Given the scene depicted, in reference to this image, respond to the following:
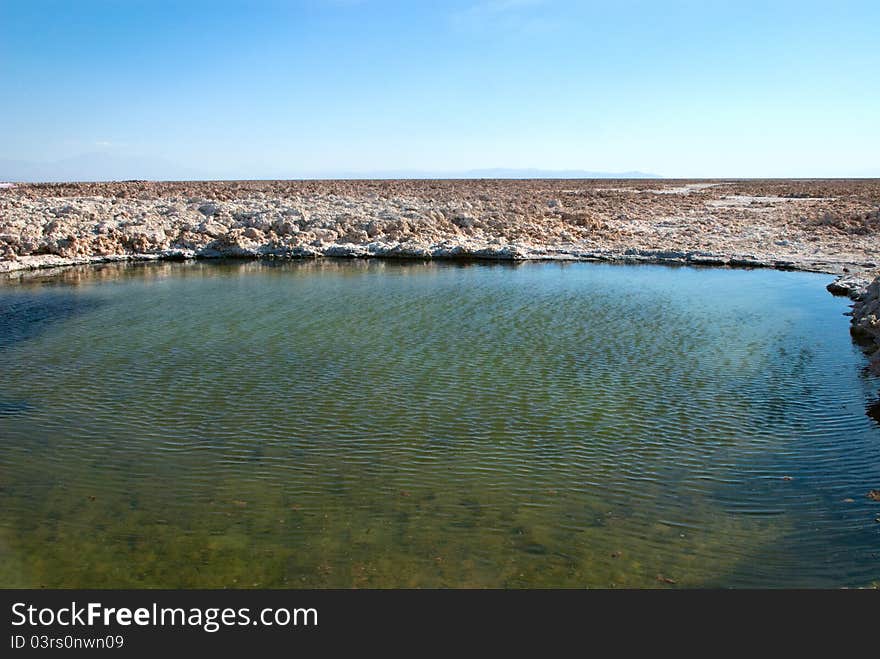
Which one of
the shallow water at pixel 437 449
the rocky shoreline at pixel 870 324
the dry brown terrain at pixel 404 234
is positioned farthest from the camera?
the dry brown terrain at pixel 404 234

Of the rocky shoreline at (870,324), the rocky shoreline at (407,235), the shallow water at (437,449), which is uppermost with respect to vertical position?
the rocky shoreline at (407,235)

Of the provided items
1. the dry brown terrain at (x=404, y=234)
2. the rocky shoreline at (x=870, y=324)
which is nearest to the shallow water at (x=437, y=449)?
the rocky shoreline at (x=870, y=324)

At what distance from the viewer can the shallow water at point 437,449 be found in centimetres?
609

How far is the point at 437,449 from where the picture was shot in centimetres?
832

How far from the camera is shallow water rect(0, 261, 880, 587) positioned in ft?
20.0

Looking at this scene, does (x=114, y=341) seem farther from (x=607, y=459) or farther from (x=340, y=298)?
(x=607, y=459)

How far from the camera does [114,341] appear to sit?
13.2 meters

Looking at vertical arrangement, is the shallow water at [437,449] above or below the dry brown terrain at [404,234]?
below

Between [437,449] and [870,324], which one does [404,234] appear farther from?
[437,449]

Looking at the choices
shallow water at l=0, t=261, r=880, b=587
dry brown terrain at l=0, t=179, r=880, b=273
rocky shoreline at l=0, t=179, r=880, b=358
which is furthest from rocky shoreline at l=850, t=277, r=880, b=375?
dry brown terrain at l=0, t=179, r=880, b=273

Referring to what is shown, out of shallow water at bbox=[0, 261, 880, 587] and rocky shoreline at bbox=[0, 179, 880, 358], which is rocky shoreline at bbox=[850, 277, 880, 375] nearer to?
shallow water at bbox=[0, 261, 880, 587]

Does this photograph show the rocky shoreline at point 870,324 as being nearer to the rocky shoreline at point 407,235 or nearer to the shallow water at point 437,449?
the shallow water at point 437,449

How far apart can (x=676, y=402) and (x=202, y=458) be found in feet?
20.9

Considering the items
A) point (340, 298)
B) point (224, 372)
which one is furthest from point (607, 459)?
point (340, 298)
